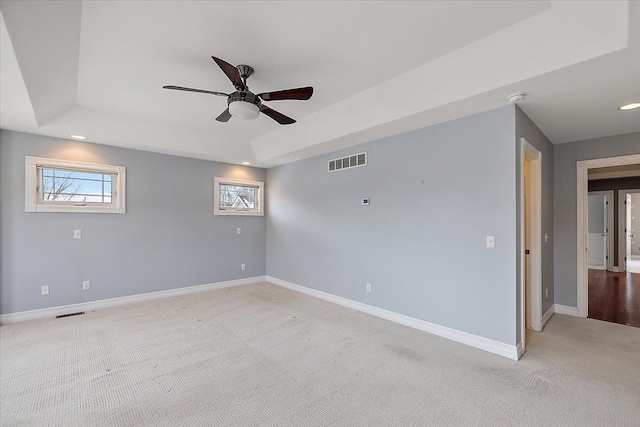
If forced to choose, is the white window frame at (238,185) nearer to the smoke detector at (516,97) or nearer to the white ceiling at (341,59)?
the white ceiling at (341,59)

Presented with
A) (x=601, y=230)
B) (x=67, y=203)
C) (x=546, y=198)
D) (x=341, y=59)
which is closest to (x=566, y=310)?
(x=546, y=198)

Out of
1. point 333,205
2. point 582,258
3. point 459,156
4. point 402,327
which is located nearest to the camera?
point 459,156

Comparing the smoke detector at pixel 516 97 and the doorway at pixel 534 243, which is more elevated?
the smoke detector at pixel 516 97

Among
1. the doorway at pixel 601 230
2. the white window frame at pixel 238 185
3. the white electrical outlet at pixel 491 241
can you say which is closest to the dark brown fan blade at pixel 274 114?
the white electrical outlet at pixel 491 241

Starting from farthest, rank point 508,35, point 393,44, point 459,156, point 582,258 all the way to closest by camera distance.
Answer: point 582,258
point 459,156
point 393,44
point 508,35

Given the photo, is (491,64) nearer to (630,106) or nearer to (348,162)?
(630,106)

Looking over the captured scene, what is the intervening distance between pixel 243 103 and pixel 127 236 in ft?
11.0

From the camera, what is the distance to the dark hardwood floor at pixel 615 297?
12.3 ft

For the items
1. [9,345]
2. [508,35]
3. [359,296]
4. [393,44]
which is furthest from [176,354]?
[508,35]

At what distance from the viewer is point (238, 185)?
573 centimetres

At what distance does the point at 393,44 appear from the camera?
2.30 metres

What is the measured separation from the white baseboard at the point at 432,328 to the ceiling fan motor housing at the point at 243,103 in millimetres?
3050

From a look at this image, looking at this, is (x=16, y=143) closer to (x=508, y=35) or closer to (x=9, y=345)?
(x=9, y=345)

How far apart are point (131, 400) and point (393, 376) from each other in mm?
2082
